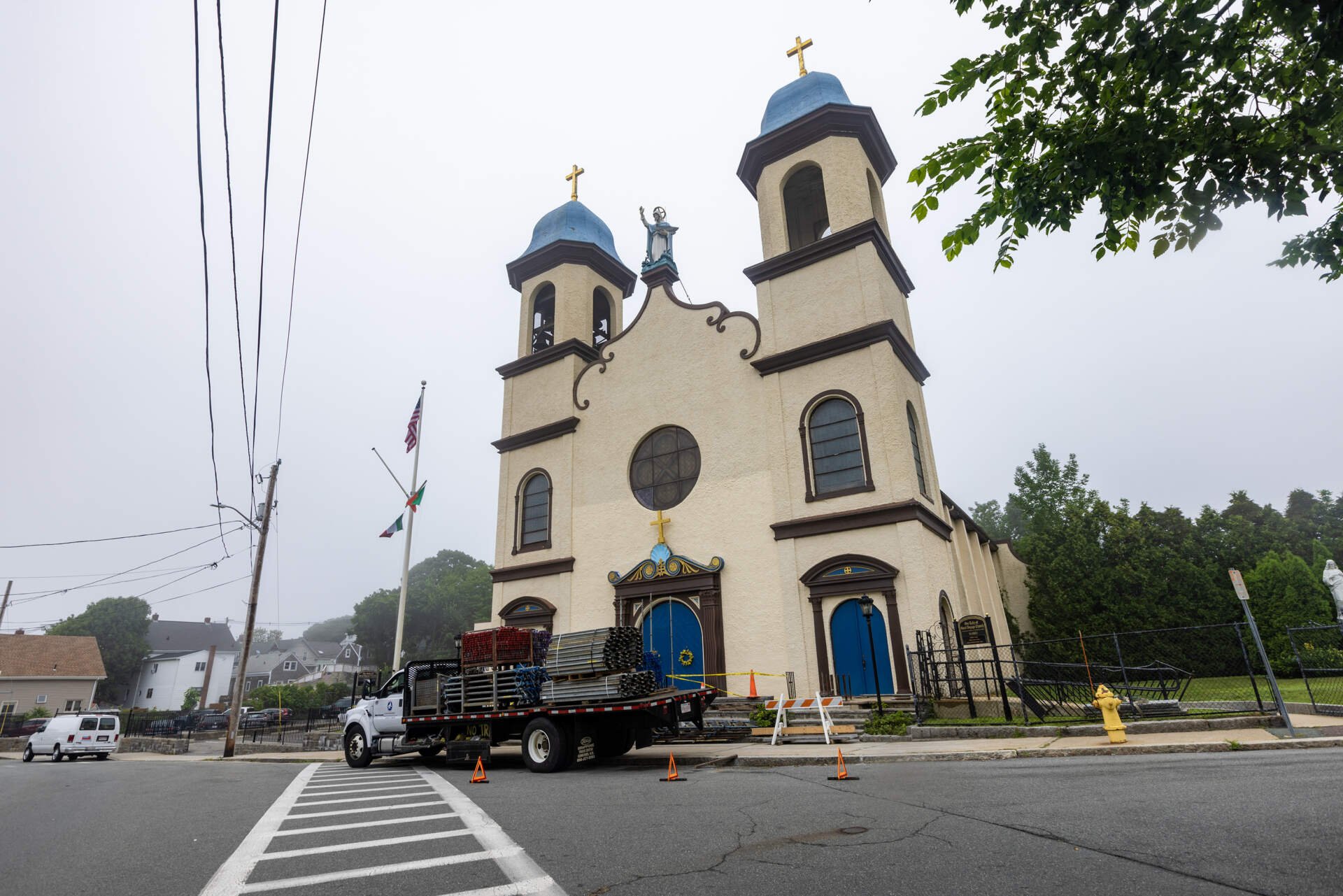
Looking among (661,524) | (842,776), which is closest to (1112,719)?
(842,776)

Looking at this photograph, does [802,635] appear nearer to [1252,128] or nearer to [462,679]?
[462,679]

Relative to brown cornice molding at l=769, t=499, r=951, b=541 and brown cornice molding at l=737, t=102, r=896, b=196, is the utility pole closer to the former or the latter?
brown cornice molding at l=769, t=499, r=951, b=541

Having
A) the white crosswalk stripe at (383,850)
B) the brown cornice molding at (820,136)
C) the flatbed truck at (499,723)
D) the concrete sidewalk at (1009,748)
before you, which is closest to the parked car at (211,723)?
the flatbed truck at (499,723)

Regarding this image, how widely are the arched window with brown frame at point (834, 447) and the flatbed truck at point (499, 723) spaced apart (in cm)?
771

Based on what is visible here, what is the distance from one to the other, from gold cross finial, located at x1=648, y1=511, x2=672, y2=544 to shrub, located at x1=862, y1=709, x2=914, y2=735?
28.5 feet

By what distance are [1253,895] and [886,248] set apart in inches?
783

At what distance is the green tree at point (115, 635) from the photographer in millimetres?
69750

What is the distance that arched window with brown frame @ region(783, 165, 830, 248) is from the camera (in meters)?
23.5

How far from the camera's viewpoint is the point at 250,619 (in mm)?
23922

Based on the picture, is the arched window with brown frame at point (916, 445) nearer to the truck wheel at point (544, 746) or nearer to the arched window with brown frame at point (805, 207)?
the arched window with brown frame at point (805, 207)

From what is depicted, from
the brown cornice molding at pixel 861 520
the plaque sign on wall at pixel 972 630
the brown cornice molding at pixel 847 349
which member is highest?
the brown cornice molding at pixel 847 349

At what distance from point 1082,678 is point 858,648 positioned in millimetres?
18520

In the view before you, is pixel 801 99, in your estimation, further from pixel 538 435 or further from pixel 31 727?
pixel 31 727

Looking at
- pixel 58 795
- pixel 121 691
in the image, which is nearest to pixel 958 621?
pixel 58 795
